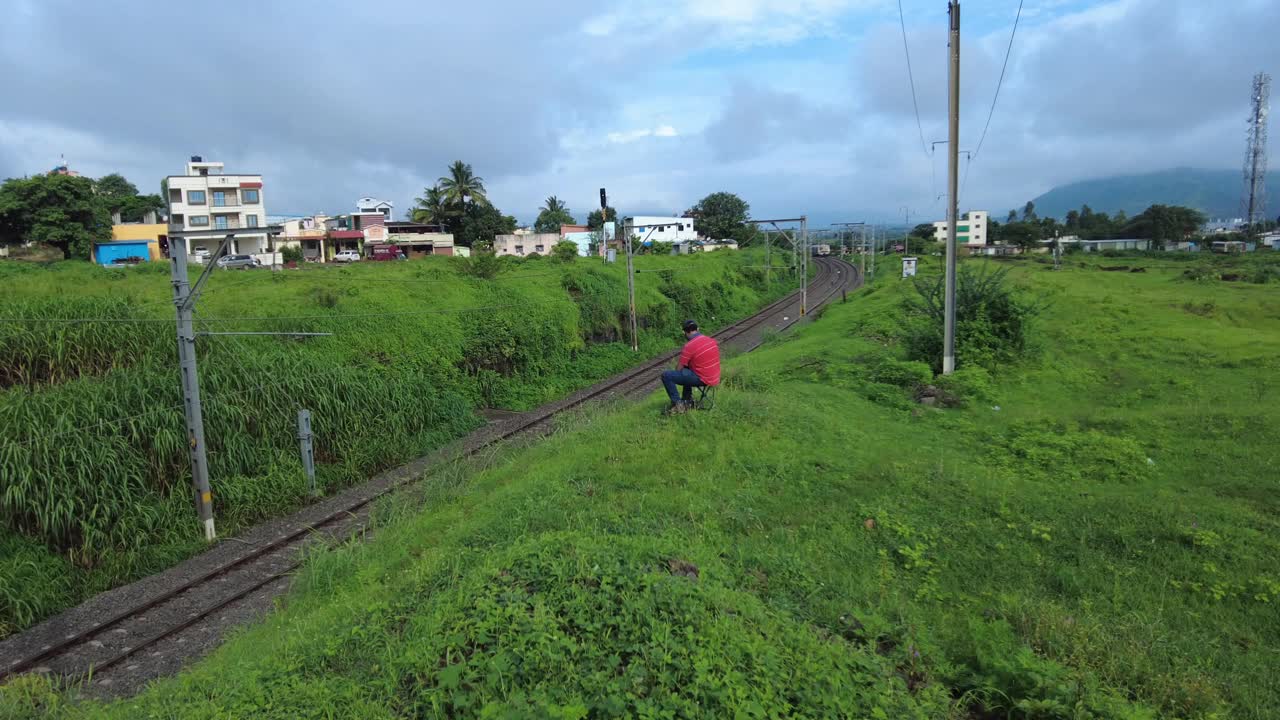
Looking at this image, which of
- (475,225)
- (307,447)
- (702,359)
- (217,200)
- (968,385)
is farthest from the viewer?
(475,225)

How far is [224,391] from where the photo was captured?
12711 mm

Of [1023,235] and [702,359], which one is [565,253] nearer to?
[702,359]

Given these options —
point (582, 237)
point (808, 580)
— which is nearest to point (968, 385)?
point (808, 580)

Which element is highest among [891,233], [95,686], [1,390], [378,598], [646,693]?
[891,233]

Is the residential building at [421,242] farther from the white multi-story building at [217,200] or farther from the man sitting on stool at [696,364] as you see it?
the man sitting on stool at [696,364]

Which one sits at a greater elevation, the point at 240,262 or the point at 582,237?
the point at 582,237

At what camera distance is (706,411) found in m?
10.8

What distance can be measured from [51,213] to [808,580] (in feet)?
145

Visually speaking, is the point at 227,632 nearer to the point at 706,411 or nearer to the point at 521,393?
the point at 706,411

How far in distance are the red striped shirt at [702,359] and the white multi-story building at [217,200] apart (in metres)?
44.2

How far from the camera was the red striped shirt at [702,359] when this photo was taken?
33.3ft

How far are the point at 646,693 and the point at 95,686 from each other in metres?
6.99

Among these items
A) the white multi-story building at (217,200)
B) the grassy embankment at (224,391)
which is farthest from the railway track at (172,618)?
the white multi-story building at (217,200)

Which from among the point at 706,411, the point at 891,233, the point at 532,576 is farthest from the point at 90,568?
the point at 891,233
